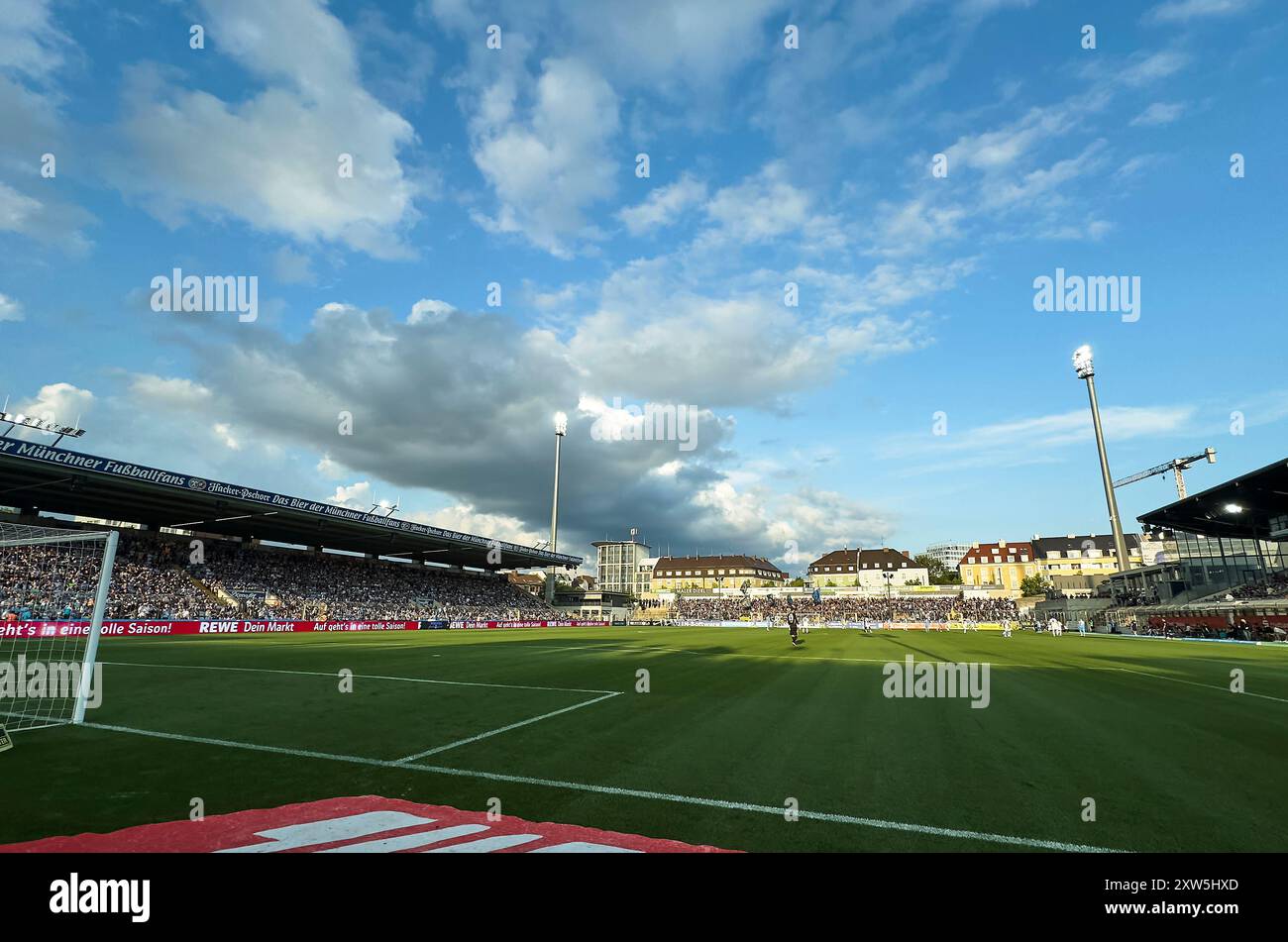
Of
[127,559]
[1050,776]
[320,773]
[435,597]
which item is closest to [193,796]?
[320,773]

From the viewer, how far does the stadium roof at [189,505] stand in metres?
33.9

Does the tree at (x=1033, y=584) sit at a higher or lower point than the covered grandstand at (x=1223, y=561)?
lower

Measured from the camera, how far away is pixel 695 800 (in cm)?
549

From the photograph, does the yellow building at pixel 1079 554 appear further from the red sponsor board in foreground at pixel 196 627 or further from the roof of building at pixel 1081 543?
the red sponsor board in foreground at pixel 196 627

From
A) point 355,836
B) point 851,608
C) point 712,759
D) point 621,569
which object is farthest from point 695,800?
point 621,569

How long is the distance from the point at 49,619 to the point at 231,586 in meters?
18.9

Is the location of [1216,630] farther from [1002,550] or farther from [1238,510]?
[1002,550]

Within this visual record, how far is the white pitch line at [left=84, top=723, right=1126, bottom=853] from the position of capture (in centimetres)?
462

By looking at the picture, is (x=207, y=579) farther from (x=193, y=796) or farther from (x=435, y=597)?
(x=193, y=796)

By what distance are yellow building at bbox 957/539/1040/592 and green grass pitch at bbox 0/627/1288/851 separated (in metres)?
121

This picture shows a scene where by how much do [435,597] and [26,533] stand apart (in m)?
55.6

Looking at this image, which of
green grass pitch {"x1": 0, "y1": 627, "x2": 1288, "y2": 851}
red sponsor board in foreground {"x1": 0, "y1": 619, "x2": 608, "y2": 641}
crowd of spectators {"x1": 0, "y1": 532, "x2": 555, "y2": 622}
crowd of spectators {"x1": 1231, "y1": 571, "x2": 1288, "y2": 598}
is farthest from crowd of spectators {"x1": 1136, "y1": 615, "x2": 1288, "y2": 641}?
crowd of spectators {"x1": 0, "y1": 532, "x2": 555, "y2": 622}

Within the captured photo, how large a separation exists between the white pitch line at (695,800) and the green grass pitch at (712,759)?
3cm

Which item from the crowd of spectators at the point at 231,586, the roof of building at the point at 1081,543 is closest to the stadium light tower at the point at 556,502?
the crowd of spectators at the point at 231,586
